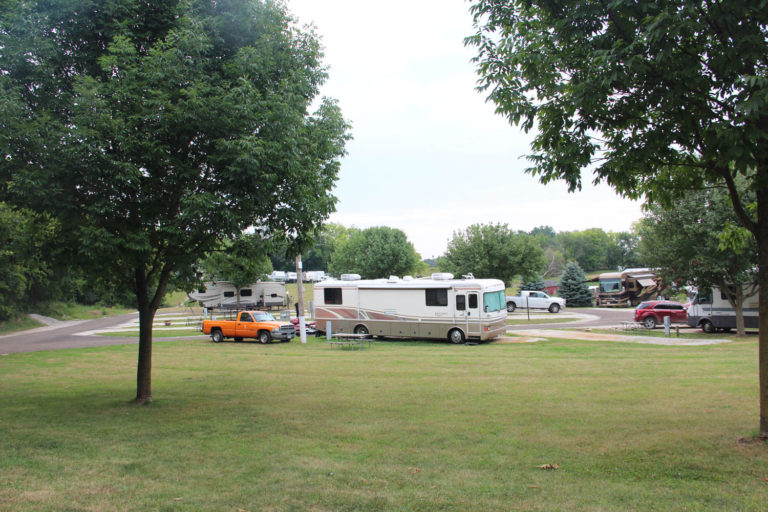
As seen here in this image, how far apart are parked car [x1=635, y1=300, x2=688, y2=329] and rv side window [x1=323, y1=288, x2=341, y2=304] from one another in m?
16.4

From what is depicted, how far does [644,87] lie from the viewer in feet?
19.5

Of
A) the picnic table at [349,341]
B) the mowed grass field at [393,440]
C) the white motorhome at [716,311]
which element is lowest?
the picnic table at [349,341]

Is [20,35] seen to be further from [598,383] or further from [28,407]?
[598,383]

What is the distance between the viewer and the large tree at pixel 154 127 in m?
7.50

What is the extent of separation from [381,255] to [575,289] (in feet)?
64.9

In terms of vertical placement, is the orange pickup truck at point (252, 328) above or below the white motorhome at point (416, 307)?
below

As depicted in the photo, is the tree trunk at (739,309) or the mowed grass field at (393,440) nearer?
the mowed grass field at (393,440)

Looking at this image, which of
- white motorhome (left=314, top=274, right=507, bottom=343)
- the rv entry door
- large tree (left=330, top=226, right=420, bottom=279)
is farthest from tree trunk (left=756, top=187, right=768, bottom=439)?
large tree (left=330, top=226, right=420, bottom=279)

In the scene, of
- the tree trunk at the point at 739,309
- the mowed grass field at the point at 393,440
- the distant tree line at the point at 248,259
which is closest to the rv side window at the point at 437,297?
the distant tree line at the point at 248,259

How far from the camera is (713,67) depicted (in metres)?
5.49

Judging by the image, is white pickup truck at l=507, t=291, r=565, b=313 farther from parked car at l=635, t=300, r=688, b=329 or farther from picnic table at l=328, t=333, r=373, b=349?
picnic table at l=328, t=333, r=373, b=349

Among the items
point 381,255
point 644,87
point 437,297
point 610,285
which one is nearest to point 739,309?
point 437,297

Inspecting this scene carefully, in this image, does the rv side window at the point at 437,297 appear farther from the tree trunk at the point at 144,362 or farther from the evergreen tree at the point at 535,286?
the evergreen tree at the point at 535,286

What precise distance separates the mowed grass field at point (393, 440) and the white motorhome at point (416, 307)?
28.6 feet
